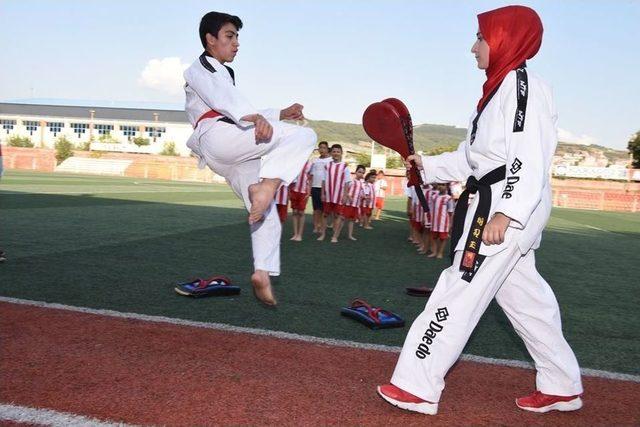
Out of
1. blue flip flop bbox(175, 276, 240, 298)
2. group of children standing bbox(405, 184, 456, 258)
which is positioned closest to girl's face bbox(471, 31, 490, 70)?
blue flip flop bbox(175, 276, 240, 298)

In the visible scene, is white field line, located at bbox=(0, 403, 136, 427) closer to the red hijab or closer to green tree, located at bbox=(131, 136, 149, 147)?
the red hijab

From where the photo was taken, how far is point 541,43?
10.5 feet

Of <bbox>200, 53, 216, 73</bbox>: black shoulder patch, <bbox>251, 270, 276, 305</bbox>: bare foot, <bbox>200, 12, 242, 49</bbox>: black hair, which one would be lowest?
<bbox>251, 270, 276, 305</bbox>: bare foot

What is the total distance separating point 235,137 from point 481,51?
5.70ft

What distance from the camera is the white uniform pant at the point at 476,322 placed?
3080 millimetres

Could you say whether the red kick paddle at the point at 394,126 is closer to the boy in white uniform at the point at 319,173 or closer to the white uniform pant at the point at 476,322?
the white uniform pant at the point at 476,322

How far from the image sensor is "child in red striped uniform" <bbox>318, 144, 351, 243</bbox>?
13117mm

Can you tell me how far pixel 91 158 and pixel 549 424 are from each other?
69.7m

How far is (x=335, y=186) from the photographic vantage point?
43.4 ft

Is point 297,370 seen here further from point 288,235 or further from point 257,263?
point 288,235

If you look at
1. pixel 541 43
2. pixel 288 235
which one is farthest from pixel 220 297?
pixel 288 235

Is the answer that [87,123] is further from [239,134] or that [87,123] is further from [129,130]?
[239,134]

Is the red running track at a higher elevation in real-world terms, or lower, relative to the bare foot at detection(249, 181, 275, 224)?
lower

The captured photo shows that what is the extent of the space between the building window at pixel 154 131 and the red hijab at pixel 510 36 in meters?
92.7
